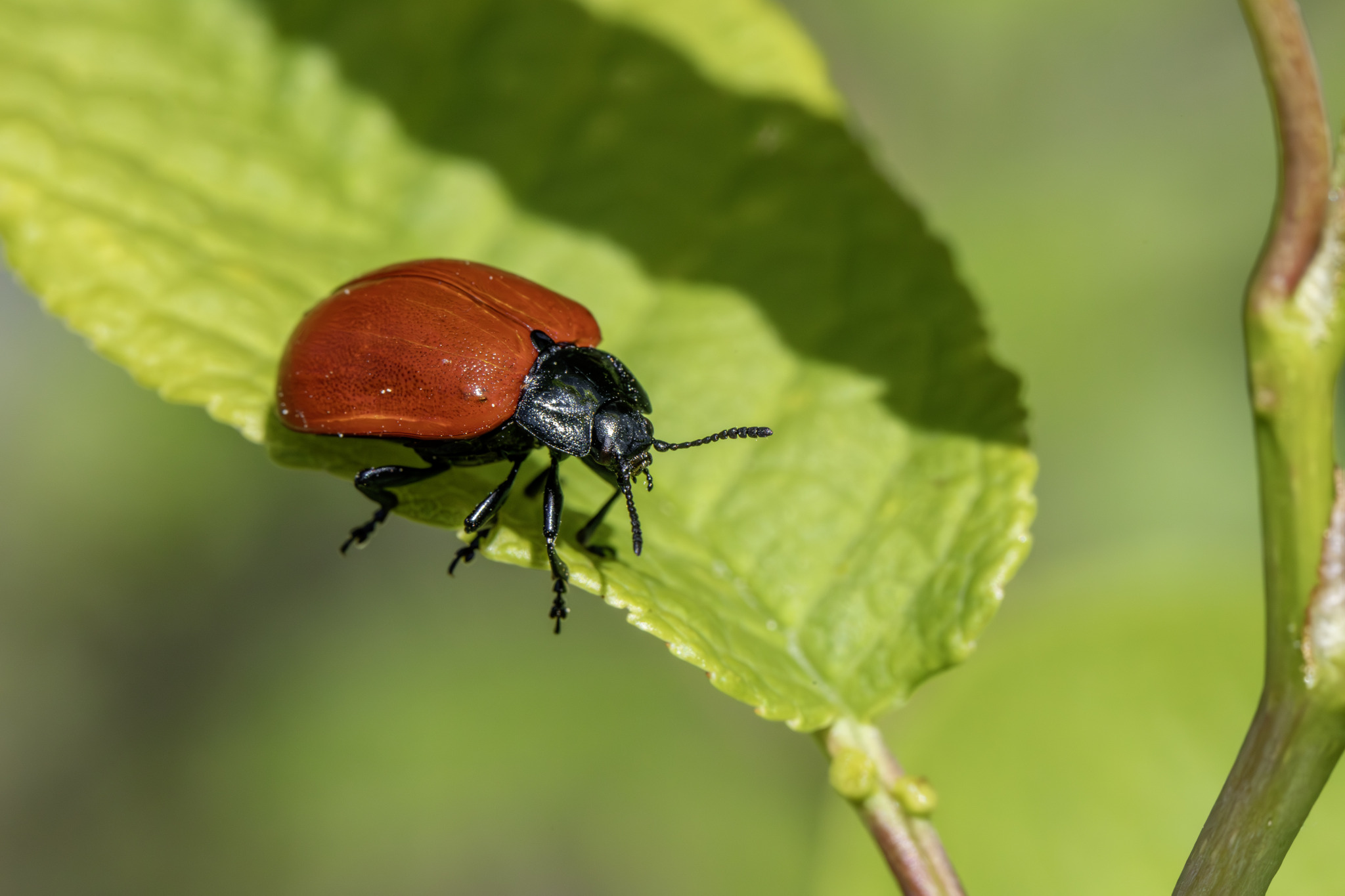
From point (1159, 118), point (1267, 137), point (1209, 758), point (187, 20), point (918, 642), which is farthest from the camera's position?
point (1159, 118)

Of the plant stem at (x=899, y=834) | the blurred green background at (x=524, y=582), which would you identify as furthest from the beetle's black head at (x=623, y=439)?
the blurred green background at (x=524, y=582)

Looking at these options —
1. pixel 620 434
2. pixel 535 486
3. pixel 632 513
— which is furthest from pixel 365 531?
pixel 632 513

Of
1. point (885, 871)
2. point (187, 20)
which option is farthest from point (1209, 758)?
point (187, 20)

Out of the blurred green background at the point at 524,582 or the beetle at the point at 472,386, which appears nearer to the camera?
the beetle at the point at 472,386

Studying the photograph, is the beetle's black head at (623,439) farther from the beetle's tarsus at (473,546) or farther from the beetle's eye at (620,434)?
the beetle's tarsus at (473,546)

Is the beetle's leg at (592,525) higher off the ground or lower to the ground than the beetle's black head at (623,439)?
lower

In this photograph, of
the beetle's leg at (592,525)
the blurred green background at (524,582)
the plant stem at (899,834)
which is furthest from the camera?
the blurred green background at (524,582)

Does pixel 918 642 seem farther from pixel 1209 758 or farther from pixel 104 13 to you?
pixel 104 13

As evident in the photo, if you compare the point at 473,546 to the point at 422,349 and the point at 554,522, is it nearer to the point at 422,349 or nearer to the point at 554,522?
the point at 554,522
